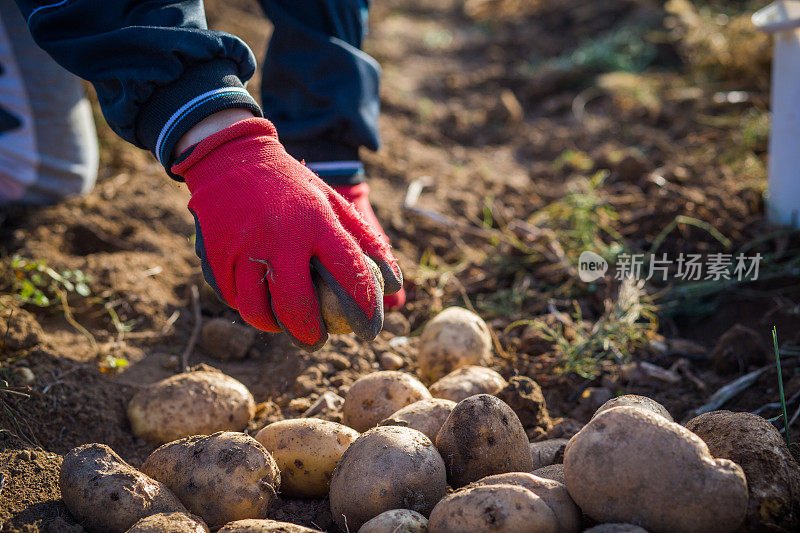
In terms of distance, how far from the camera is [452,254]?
3.15 meters

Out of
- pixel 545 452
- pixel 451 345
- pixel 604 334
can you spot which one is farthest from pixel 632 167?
pixel 545 452

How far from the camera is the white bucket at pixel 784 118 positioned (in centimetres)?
266

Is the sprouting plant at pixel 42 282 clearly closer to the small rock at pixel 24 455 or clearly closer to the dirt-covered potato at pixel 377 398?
the small rock at pixel 24 455

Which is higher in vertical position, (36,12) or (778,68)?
(778,68)

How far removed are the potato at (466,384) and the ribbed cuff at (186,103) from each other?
3.18ft

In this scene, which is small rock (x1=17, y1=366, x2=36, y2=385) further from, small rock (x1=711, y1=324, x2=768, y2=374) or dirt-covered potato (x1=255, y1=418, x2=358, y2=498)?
small rock (x1=711, y1=324, x2=768, y2=374)

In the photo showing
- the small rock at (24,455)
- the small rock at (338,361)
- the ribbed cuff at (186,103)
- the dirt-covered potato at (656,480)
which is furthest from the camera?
the small rock at (338,361)

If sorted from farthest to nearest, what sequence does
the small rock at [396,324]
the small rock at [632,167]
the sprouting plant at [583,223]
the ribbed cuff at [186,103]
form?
1. the small rock at [632,167]
2. the sprouting plant at [583,223]
3. the small rock at [396,324]
4. the ribbed cuff at [186,103]

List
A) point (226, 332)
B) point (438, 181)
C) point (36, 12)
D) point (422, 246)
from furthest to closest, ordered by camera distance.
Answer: point (438, 181), point (422, 246), point (226, 332), point (36, 12)

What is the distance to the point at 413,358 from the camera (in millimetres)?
2436

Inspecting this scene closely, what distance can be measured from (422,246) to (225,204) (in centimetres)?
163

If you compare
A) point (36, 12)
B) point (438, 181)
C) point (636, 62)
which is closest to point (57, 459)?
point (36, 12)

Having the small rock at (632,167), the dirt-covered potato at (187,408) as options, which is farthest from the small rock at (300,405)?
the small rock at (632,167)

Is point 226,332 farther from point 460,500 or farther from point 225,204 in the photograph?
point 460,500
